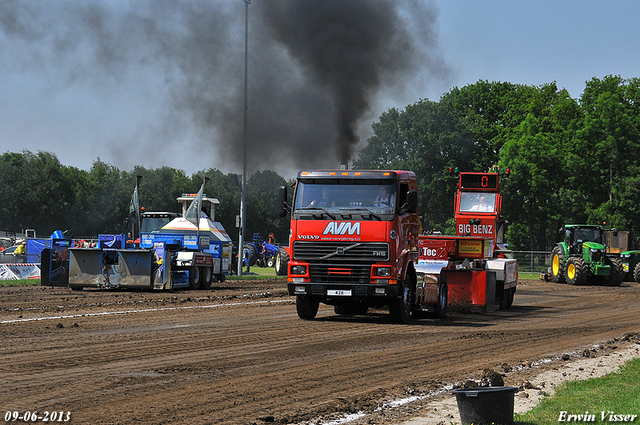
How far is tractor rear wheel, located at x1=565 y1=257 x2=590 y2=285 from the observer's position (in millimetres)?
33750

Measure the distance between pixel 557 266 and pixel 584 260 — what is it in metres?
2.36

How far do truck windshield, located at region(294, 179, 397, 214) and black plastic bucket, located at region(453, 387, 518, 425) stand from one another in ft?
28.6

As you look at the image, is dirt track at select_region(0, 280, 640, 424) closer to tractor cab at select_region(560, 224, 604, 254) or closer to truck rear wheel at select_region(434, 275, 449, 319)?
truck rear wheel at select_region(434, 275, 449, 319)

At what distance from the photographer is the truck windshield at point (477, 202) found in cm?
2598

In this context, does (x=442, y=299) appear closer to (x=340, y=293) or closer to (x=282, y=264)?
(x=340, y=293)

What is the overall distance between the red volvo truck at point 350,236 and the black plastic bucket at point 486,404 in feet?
27.7

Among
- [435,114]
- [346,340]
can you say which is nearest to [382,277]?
[346,340]

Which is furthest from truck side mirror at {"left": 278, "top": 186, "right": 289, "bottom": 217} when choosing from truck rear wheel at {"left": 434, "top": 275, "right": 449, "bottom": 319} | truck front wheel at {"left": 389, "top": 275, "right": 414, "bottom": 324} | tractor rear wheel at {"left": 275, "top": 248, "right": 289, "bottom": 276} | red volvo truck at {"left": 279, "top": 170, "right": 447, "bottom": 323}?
tractor rear wheel at {"left": 275, "top": 248, "right": 289, "bottom": 276}

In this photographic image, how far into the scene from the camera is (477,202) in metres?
26.1

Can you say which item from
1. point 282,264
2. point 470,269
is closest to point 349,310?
point 470,269

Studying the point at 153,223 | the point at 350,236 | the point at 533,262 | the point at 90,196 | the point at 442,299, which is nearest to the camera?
the point at 350,236

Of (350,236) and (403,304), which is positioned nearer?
(350,236)

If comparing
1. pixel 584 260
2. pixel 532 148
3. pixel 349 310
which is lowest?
pixel 349 310

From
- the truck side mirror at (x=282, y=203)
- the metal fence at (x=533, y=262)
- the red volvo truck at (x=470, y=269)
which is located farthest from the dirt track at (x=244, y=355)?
the metal fence at (x=533, y=262)
